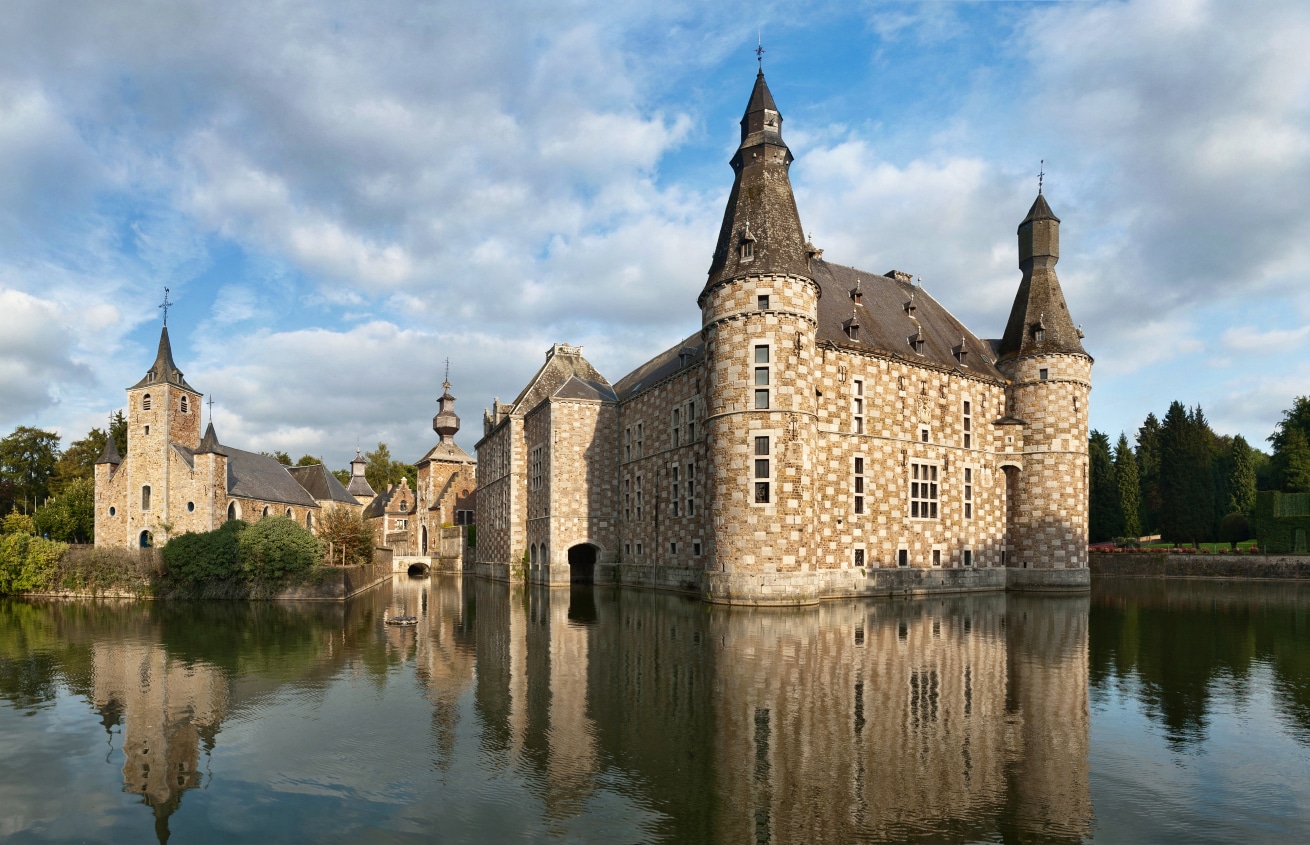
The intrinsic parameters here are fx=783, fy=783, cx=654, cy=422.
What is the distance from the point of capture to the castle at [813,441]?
31734 mm

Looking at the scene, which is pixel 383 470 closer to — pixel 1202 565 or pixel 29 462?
pixel 29 462

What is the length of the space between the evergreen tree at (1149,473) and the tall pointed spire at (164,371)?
7950 centimetres

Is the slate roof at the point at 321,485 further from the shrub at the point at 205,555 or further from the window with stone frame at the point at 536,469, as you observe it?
the shrub at the point at 205,555

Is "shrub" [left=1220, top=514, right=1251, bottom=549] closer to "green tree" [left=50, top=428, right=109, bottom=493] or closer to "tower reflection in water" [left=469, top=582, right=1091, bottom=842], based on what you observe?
"tower reflection in water" [left=469, top=582, right=1091, bottom=842]

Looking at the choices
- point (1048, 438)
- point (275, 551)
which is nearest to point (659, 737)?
point (275, 551)

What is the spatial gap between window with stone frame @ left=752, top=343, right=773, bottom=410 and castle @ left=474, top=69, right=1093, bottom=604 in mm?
84

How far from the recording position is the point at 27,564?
40000 millimetres

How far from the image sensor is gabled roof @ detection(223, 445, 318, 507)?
56.3 metres

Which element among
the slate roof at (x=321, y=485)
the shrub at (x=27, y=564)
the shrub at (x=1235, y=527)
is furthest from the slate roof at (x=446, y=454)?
the shrub at (x=1235, y=527)

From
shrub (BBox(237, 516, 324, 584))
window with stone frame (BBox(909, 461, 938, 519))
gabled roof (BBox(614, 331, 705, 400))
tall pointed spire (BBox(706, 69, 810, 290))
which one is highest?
tall pointed spire (BBox(706, 69, 810, 290))

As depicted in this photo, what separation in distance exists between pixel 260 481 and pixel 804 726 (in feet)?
193

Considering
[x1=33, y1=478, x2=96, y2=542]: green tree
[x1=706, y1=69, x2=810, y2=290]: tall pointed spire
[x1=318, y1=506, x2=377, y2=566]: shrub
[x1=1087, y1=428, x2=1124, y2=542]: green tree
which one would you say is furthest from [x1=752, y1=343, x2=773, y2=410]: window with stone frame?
[x1=1087, y1=428, x2=1124, y2=542]: green tree

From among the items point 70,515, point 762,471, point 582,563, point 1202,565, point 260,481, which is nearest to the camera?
point 762,471

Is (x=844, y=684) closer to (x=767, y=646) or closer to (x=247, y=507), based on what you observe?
(x=767, y=646)
